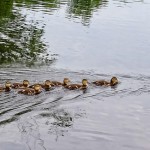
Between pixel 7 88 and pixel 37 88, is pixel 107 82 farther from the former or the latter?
pixel 7 88

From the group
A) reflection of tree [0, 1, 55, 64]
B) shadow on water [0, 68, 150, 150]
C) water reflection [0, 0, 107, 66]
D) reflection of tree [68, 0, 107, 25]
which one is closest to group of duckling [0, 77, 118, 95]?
shadow on water [0, 68, 150, 150]

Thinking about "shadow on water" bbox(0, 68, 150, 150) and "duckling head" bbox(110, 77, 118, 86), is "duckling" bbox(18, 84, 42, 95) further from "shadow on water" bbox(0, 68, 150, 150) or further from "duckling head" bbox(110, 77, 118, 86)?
"duckling head" bbox(110, 77, 118, 86)

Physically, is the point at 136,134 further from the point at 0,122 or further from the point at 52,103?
the point at 0,122

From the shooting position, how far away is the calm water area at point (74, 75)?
9000 mm

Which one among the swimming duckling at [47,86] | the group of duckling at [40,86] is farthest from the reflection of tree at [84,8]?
the swimming duckling at [47,86]

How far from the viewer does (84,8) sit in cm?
2517

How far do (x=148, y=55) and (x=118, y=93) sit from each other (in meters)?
4.63

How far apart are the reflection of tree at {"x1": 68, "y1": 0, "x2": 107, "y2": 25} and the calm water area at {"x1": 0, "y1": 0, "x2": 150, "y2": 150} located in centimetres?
11

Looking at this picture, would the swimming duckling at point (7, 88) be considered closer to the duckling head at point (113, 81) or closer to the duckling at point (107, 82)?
the duckling at point (107, 82)

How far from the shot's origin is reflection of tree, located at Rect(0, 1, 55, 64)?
1394 centimetres

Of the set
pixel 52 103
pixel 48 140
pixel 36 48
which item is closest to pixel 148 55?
pixel 36 48

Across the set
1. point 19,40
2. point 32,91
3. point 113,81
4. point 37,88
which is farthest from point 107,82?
point 19,40

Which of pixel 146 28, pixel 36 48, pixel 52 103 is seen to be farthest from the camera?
pixel 146 28

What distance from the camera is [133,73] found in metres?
13.4
